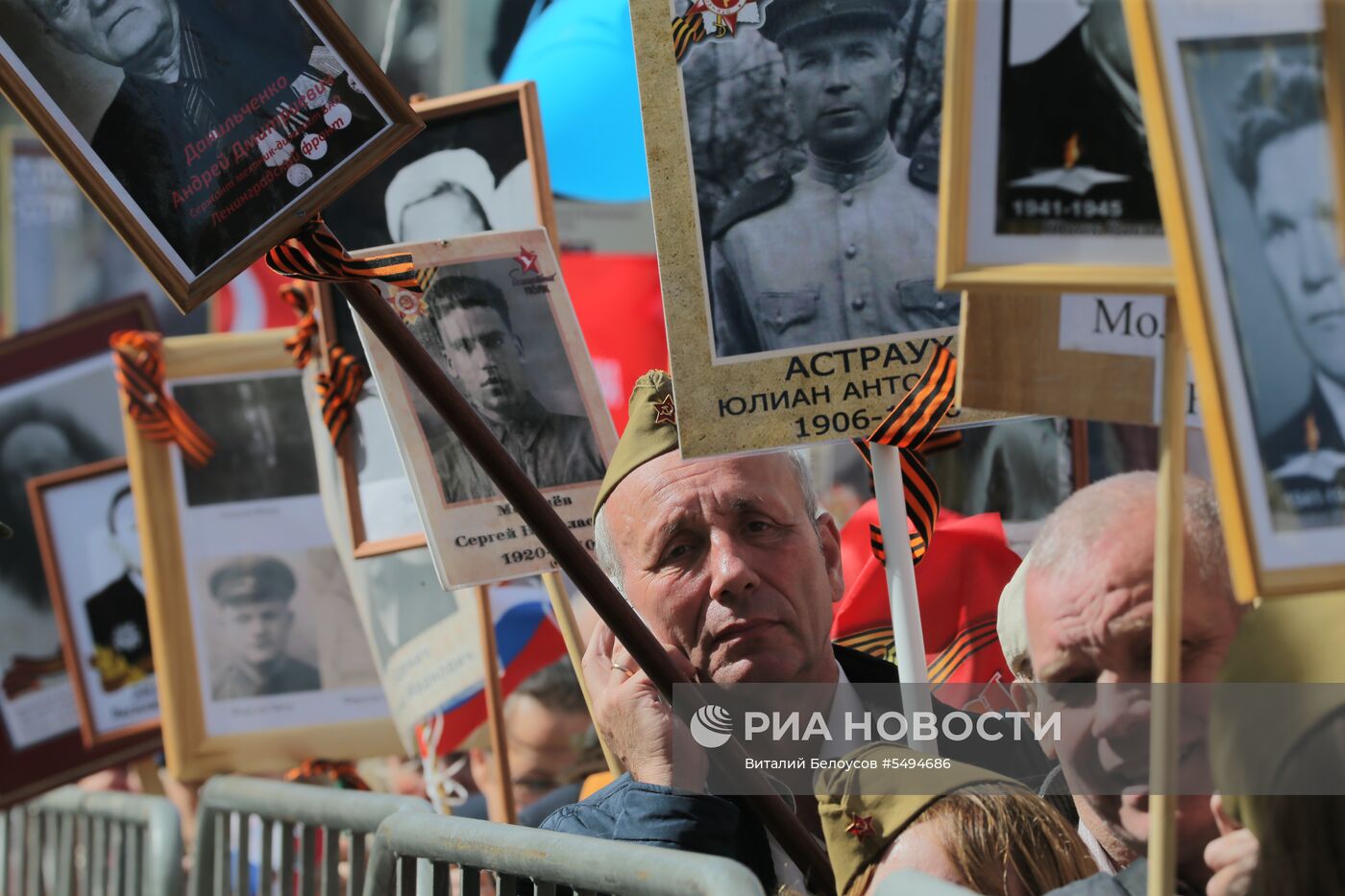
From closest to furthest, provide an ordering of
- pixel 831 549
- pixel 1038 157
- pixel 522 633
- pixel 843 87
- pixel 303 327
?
pixel 1038 157
pixel 843 87
pixel 831 549
pixel 303 327
pixel 522 633

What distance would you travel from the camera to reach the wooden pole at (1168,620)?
1454 mm

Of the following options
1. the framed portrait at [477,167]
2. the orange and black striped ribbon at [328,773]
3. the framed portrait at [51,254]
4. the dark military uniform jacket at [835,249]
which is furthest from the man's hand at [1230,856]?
the framed portrait at [51,254]

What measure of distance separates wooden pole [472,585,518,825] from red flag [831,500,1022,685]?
63 cm

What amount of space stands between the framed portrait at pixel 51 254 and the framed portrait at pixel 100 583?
381cm

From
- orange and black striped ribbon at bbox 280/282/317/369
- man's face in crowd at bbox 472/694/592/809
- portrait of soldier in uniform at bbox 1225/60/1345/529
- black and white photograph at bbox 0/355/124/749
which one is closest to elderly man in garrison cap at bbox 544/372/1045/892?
portrait of soldier in uniform at bbox 1225/60/1345/529

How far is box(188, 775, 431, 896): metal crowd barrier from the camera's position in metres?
2.70

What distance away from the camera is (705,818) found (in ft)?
6.55

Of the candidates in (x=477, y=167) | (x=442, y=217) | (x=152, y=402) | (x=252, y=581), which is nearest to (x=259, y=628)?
(x=252, y=581)

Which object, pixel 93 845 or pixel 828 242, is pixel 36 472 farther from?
pixel 828 242

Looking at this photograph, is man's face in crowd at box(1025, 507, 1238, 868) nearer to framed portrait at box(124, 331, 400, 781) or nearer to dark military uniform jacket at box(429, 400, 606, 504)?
dark military uniform jacket at box(429, 400, 606, 504)

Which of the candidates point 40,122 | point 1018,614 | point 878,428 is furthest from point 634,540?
point 40,122

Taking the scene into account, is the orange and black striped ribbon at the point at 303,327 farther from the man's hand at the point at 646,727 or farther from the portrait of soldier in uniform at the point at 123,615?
the man's hand at the point at 646,727

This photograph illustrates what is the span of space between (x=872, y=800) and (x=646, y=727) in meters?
0.37

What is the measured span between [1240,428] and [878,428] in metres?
0.77
